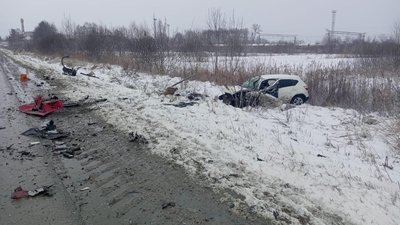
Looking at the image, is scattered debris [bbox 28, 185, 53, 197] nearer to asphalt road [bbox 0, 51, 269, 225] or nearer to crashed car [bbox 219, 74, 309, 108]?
asphalt road [bbox 0, 51, 269, 225]

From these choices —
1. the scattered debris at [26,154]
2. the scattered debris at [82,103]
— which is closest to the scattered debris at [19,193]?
the scattered debris at [26,154]

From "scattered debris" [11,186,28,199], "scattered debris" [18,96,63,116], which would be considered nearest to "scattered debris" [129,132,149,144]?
"scattered debris" [11,186,28,199]

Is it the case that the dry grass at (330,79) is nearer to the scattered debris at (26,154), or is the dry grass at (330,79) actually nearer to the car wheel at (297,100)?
the car wheel at (297,100)

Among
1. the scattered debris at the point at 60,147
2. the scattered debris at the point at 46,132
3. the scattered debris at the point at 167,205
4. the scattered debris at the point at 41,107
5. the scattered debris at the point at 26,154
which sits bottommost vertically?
the scattered debris at the point at 167,205

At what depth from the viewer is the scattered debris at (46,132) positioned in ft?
26.2

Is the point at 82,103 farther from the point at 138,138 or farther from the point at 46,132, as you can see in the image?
the point at 138,138

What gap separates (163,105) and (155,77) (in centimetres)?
901

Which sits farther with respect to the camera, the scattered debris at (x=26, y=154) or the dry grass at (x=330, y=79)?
the dry grass at (x=330, y=79)

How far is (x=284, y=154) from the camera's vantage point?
668 centimetres

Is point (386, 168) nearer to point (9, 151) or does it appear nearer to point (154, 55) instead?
point (9, 151)

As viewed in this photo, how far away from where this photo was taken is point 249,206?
4543 mm

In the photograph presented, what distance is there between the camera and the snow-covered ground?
4574mm

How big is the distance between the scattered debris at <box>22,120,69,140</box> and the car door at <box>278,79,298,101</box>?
29.0 feet

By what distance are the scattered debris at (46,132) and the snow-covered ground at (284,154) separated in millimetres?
1538
